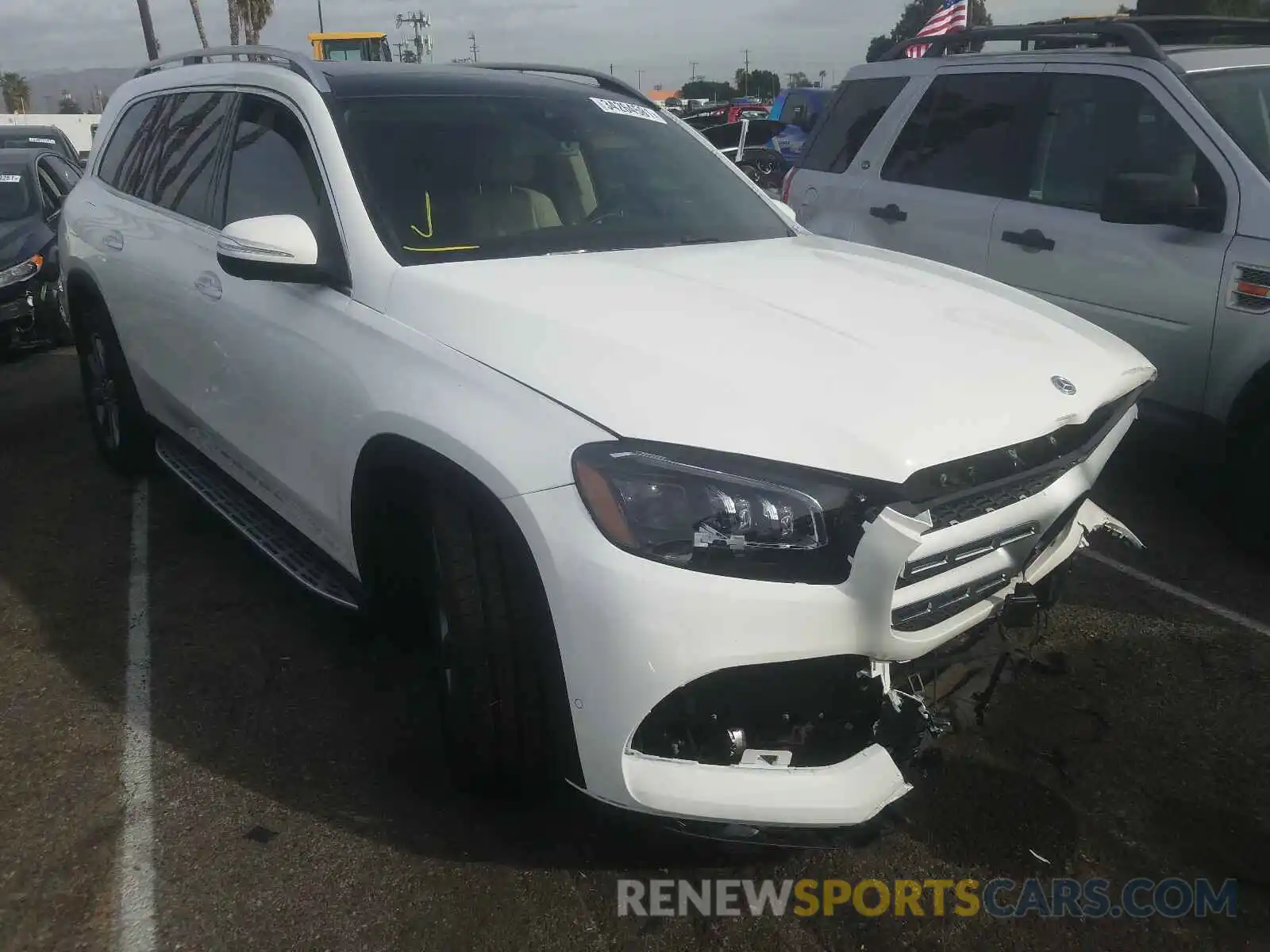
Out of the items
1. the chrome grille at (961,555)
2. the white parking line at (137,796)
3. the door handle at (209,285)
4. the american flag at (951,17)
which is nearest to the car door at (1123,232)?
the chrome grille at (961,555)

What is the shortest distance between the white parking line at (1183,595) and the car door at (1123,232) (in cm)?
67

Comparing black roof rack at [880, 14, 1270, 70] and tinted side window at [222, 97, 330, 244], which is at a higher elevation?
black roof rack at [880, 14, 1270, 70]

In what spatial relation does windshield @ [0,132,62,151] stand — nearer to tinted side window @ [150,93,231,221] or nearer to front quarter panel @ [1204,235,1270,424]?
tinted side window @ [150,93,231,221]

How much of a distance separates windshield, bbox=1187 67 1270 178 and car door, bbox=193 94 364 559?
3421mm

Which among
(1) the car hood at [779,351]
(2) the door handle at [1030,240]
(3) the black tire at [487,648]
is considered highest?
(1) the car hood at [779,351]

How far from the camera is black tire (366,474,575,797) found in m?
2.16

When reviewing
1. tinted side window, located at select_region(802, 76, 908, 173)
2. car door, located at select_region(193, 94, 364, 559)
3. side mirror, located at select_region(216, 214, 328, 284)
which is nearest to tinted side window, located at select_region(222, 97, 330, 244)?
car door, located at select_region(193, 94, 364, 559)

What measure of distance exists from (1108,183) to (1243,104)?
77 centimetres

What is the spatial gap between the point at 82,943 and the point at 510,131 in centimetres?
253

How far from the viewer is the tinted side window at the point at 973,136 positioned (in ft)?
16.2

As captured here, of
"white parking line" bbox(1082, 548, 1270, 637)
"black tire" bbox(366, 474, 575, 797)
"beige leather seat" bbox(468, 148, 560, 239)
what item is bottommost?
"white parking line" bbox(1082, 548, 1270, 637)

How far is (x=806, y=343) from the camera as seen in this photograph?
2.36 meters

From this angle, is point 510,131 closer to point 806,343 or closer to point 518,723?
point 806,343

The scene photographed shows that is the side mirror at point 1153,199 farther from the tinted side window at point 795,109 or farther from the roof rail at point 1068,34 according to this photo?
the tinted side window at point 795,109
